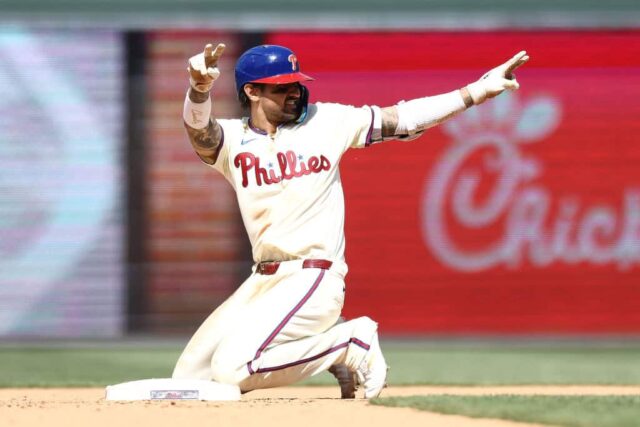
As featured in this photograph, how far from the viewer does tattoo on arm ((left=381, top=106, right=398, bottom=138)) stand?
6.68 m

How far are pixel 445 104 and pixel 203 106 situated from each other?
3.40 feet

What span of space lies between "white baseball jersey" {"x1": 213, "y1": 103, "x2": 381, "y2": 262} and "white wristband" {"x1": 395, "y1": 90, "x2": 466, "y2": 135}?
113mm

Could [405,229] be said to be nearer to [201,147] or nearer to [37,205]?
[37,205]

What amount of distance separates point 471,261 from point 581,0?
206 cm

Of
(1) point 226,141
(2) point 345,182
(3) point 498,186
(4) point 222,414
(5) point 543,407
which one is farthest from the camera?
(3) point 498,186

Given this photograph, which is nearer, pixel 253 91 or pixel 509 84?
pixel 509 84

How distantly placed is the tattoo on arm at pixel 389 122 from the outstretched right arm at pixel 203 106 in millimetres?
705

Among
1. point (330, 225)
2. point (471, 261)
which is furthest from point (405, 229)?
point (330, 225)

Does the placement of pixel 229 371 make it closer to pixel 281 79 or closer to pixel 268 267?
pixel 268 267

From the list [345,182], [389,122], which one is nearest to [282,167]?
[389,122]

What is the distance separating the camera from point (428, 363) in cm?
989

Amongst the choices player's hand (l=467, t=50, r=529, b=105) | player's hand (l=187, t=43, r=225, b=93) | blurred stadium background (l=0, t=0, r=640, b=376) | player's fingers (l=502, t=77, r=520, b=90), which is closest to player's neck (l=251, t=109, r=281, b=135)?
player's hand (l=187, t=43, r=225, b=93)

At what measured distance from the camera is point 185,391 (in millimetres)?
6359

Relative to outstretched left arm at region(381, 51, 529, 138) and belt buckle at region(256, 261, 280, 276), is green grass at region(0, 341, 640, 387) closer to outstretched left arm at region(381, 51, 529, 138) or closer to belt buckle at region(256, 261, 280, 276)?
belt buckle at region(256, 261, 280, 276)
